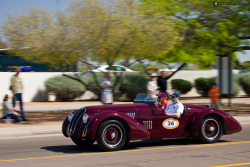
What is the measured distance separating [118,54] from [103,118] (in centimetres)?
749

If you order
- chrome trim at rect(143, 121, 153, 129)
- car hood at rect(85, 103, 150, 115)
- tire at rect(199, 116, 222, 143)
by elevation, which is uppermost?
car hood at rect(85, 103, 150, 115)

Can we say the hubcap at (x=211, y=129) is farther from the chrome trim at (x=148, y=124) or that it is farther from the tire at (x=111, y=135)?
the tire at (x=111, y=135)

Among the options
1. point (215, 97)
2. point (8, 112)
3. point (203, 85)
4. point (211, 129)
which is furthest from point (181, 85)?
point (211, 129)

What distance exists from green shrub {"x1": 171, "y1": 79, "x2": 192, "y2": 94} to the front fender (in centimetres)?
1955

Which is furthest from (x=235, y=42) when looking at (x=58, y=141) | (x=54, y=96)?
(x=54, y=96)

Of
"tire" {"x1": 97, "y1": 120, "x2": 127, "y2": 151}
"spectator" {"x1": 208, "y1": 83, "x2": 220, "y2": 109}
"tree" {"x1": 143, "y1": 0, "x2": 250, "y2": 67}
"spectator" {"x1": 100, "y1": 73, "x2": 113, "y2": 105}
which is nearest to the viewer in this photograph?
"tire" {"x1": 97, "y1": 120, "x2": 127, "y2": 151}

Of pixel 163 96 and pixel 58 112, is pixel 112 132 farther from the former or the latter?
pixel 58 112

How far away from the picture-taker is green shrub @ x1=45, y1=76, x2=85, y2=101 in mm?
25016

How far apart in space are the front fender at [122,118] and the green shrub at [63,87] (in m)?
16.4

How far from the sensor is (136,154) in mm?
8703

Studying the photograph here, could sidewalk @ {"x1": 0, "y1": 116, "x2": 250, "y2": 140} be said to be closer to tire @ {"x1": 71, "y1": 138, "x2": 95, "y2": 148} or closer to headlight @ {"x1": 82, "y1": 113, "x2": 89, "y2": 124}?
tire @ {"x1": 71, "y1": 138, "x2": 95, "y2": 148}

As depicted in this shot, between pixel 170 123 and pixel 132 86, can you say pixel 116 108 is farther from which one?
pixel 132 86

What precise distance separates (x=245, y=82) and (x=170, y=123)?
71.1ft

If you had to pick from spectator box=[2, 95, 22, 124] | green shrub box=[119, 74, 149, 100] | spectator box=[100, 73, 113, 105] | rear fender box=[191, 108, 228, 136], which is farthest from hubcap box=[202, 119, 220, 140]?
green shrub box=[119, 74, 149, 100]
